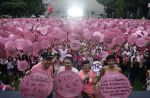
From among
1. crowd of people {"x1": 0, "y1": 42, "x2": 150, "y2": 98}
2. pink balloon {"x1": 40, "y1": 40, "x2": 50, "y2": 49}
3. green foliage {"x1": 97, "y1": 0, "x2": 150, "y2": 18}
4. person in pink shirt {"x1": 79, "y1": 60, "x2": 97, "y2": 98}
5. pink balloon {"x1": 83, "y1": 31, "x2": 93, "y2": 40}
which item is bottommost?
green foliage {"x1": 97, "y1": 0, "x2": 150, "y2": 18}

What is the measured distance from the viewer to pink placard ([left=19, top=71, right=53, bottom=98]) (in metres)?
→ 10.8

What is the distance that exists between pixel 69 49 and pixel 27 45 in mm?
2203

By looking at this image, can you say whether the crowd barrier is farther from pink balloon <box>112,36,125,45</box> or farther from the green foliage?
the green foliage

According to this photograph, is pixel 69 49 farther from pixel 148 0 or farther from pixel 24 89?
pixel 148 0

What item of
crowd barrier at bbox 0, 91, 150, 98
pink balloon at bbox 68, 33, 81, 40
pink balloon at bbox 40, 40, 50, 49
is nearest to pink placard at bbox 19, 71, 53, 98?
crowd barrier at bbox 0, 91, 150, 98

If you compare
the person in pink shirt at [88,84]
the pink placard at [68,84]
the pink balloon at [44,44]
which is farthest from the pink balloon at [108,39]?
the pink placard at [68,84]

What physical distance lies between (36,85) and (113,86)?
1.50 meters

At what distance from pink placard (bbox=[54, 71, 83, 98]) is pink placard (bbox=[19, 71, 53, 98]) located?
234 millimetres

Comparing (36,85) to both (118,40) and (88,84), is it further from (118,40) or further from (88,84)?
(118,40)

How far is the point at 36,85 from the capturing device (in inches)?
428

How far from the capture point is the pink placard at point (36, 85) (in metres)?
10.8

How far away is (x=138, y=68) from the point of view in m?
20.7

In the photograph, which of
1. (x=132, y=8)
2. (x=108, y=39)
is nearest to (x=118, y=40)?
(x=108, y=39)

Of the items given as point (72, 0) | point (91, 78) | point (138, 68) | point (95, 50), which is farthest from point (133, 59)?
point (72, 0)
